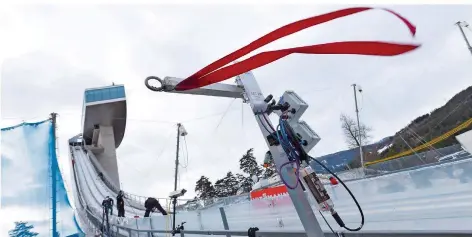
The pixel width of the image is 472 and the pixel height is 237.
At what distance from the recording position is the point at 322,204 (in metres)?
2.03

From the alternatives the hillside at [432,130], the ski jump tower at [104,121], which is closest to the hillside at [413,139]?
the hillside at [432,130]

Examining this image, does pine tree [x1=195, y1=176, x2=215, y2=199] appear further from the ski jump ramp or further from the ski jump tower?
the ski jump ramp

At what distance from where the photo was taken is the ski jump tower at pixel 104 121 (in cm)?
4044

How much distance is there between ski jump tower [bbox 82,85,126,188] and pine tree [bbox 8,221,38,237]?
32572 millimetres

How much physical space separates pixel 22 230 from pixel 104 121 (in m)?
37.0

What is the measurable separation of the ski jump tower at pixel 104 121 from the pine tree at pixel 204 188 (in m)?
15.4

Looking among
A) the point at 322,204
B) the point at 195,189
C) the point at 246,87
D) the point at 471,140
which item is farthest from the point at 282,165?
the point at 195,189

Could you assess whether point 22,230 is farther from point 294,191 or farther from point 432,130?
point 432,130


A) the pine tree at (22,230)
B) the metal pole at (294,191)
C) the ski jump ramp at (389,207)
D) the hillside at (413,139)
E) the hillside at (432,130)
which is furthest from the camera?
the hillside at (432,130)

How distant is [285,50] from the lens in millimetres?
1810

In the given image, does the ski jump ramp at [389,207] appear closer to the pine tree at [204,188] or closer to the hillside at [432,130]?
the hillside at [432,130]

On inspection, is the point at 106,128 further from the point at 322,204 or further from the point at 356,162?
the point at 322,204

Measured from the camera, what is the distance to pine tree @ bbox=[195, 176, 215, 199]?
171ft

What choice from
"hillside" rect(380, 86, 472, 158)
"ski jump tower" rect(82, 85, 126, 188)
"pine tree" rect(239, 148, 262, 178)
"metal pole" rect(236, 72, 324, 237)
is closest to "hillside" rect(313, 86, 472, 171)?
"hillside" rect(380, 86, 472, 158)
